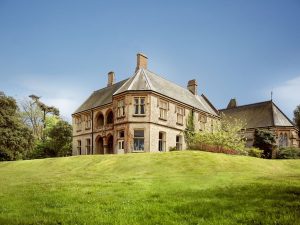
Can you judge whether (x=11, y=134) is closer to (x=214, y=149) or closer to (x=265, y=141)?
(x=214, y=149)

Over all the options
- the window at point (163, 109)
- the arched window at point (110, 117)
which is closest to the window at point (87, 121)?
the arched window at point (110, 117)

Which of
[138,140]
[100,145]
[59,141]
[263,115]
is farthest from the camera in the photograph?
[59,141]

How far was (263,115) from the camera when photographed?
5694 cm

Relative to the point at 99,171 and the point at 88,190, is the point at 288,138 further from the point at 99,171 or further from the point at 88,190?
the point at 88,190

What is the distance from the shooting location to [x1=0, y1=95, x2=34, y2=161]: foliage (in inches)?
1809

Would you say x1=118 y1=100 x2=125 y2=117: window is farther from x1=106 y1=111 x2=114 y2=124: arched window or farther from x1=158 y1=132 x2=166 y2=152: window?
x1=106 y1=111 x2=114 y2=124: arched window

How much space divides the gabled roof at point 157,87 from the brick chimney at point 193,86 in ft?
6.13

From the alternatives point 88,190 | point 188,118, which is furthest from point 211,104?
point 88,190

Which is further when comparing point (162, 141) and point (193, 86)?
point (193, 86)

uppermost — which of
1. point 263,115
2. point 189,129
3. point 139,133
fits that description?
point 263,115

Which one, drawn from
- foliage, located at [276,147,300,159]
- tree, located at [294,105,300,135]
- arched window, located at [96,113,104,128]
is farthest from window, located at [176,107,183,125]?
tree, located at [294,105,300,135]

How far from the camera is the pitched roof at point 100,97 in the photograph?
46200mm

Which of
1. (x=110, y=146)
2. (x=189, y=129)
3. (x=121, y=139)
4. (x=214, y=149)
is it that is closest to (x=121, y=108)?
(x=121, y=139)

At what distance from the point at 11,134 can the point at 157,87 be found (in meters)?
23.1
